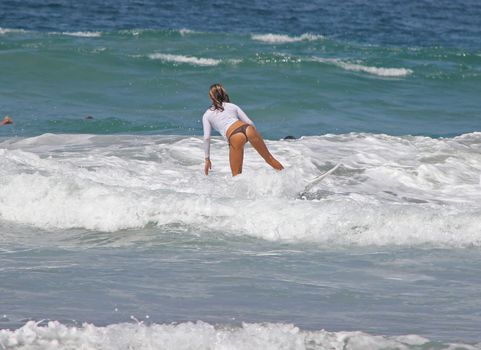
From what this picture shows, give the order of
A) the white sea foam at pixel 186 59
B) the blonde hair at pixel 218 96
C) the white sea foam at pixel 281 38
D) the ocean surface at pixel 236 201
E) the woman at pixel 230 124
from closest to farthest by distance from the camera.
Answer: the ocean surface at pixel 236 201 → the blonde hair at pixel 218 96 → the woman at pixel 230 124 → the white sea foam at pixel 186 59 → the white sea foam at pixel 281 38

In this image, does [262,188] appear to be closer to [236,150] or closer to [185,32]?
[236,150]

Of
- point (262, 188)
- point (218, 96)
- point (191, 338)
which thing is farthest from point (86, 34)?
point (191, 338)

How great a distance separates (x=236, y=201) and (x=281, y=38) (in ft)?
80.2

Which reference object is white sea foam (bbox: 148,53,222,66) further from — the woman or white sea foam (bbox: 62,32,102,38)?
the woman

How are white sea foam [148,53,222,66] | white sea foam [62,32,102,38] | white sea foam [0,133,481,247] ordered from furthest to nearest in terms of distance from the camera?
white sea foam [62,32,102,38], white sea foam [148,53,222,66], white sea foam [0,133,481,247]

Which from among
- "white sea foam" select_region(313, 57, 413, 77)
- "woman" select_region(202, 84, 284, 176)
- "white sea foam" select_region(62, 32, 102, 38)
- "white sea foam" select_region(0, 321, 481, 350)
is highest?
"woman" select_region(202, 84, 284, 176)

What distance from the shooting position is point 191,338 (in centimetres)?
704

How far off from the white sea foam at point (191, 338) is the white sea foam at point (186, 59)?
21180mm

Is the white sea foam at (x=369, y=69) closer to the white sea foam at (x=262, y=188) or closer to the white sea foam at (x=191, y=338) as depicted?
the white sea foam at (x=262, y=188)

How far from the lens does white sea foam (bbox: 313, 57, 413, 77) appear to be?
28406 millimetres

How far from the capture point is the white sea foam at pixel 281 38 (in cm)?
3488

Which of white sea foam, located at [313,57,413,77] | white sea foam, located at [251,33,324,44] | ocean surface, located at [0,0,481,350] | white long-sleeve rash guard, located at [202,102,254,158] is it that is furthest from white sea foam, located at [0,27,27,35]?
white long-sleeve rash guard, located at [202,102,254,158]

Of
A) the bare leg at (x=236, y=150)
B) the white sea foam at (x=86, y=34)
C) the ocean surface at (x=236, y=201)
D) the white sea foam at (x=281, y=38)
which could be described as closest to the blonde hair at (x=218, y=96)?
the bare leg at (x=236, y=150)

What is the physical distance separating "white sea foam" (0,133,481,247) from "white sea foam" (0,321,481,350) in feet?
11.9
